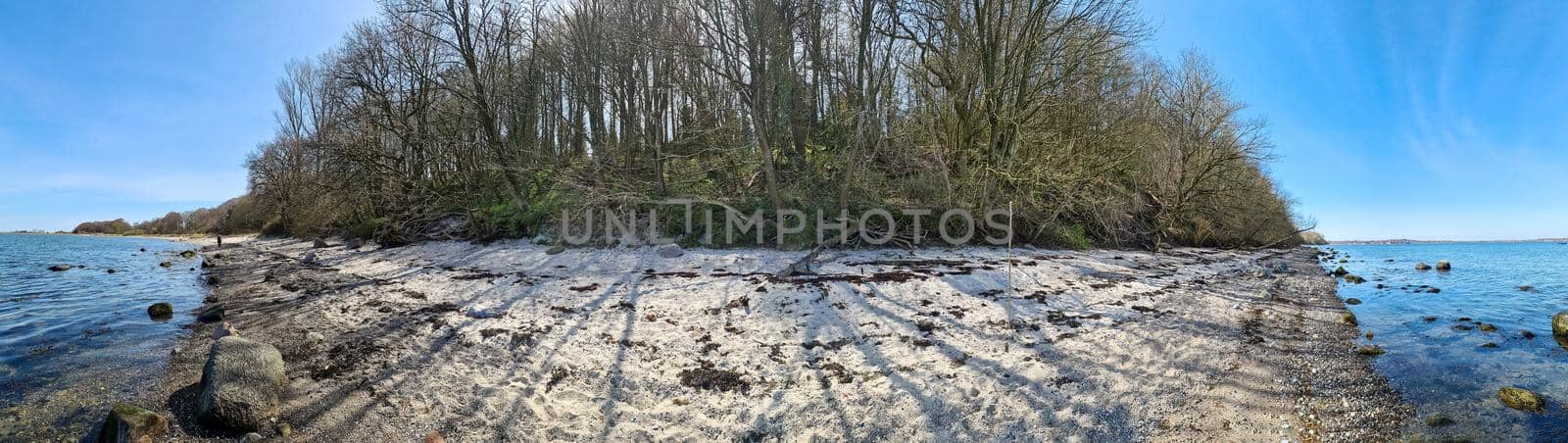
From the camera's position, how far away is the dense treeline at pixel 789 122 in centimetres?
1323

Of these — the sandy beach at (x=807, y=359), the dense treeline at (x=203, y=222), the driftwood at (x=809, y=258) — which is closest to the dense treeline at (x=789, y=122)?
the driftwood at (x=809, y=258)

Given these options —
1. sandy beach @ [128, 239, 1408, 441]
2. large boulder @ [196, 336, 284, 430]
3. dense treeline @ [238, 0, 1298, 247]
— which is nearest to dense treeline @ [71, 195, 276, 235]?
dense treeline @ [238, 0, 1298, 247]

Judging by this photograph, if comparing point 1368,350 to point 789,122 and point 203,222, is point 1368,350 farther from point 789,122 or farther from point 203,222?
point 203,222

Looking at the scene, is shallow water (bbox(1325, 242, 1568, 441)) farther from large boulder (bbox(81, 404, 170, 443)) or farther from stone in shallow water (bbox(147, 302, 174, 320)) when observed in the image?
stone in shallow water (bbox(147, 302, 174, 320))

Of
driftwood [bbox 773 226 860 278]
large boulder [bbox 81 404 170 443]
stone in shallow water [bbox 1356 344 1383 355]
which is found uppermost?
driftwood [bbox 773 226 860 278]

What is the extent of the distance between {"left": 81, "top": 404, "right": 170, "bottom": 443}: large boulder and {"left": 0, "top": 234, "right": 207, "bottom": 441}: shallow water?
0.58m

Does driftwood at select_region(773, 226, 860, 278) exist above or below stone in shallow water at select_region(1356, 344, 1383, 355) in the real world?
above

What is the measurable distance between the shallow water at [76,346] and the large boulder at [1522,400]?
11196 mm

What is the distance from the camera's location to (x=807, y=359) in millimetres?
5285

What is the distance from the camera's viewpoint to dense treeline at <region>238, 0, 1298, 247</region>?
13.2m

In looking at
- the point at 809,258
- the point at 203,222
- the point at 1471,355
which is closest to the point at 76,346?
the point at 809,258

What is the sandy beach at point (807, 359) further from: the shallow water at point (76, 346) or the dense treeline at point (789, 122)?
the dense treeline at point (789, 122)

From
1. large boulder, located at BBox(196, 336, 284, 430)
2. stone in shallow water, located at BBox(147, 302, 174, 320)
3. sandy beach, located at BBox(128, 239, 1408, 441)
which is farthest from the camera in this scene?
stone in shallow water, located at BBox(147, 302, 174, 320)

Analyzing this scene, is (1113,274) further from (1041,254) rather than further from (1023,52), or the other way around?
(1023,52)
